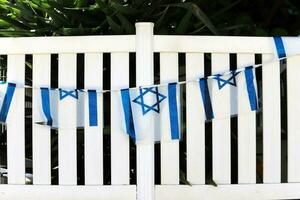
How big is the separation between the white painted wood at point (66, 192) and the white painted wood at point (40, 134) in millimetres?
55

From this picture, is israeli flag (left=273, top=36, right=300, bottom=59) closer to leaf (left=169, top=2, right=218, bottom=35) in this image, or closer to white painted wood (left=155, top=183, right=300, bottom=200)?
leaf (left=169, top=2, right=218, bottom=35)

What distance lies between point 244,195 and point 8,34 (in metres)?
1.76

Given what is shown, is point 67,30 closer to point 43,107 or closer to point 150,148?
point 43,107

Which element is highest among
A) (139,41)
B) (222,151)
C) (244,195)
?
(139,41)

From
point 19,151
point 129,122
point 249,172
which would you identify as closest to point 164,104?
point 129,122

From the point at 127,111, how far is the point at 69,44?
1.60ft

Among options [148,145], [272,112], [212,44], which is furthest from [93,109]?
[272,112]

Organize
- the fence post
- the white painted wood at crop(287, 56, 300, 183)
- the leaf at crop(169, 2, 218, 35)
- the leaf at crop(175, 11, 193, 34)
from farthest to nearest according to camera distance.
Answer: the leaf at crop(175, 11, 193, 34) < the leaf at crop(169, 2, 218, 35) < the white painted wood at crop(287, 56, 300, 183) < the fence post

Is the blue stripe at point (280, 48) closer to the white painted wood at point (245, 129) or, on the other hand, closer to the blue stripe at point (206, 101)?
the white painted wood at point (245, 129)

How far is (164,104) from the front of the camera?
311 centimetres

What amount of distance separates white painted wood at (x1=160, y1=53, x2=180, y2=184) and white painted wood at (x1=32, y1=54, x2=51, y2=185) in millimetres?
632

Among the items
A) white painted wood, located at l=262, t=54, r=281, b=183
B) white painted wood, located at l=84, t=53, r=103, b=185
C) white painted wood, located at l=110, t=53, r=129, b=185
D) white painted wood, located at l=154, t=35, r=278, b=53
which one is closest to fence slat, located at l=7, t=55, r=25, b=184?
white painted wood, located at l=84, t=53, r=103, b=185

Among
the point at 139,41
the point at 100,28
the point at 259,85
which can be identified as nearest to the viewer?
the point at 139,41

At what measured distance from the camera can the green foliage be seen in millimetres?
3451
